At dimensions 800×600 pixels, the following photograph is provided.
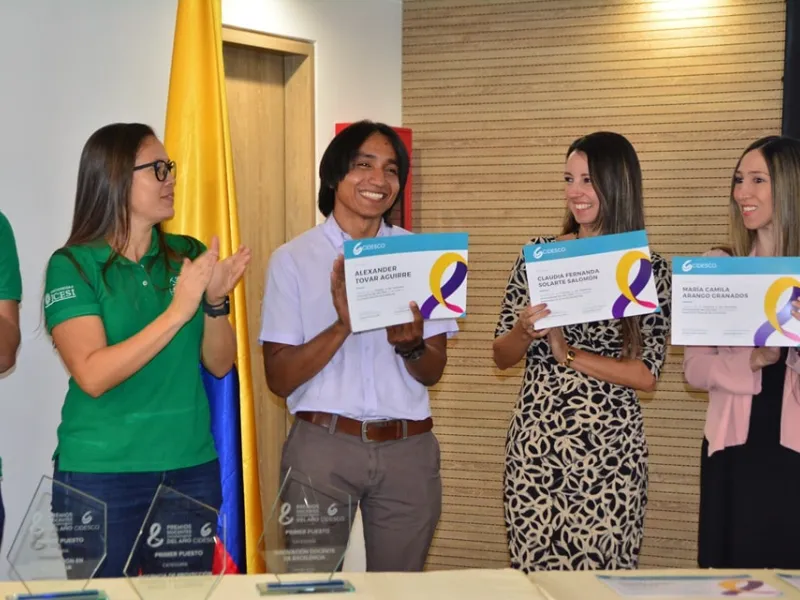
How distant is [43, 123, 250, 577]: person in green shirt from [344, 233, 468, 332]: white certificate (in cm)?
32

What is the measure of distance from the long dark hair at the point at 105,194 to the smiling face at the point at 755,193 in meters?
1.70

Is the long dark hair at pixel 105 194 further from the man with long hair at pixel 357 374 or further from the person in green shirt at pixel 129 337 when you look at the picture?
the man with long hair at pixel 357 374

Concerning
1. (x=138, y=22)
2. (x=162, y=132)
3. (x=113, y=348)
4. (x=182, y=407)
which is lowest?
(x=182, y=407)

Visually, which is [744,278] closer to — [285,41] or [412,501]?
[412,501]

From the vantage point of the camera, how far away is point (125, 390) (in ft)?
8.46

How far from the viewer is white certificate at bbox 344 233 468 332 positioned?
106 inches

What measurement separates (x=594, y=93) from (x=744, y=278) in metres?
→ 2.28

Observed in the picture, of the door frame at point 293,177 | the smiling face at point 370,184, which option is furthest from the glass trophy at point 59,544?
the door frame at point 293,177

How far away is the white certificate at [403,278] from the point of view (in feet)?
8.85

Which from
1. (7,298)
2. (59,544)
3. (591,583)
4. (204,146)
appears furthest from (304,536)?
(204,146)

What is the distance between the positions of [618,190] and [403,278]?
2.34ft

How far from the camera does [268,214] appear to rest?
4953 mm

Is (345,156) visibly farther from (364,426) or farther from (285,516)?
(285,516)

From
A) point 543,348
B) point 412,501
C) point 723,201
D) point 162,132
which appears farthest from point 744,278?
point 162,132
